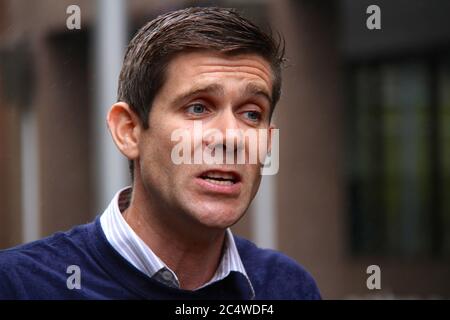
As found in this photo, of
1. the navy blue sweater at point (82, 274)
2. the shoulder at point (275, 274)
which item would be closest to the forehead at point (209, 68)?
the navy blue sweater at point (82, 274)

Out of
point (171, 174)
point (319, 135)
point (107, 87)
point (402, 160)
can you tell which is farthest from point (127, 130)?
point (402, 160)

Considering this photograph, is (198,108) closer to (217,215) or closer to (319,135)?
(217,215)

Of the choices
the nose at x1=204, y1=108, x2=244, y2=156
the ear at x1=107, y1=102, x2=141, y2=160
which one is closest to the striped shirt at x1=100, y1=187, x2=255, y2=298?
the ear at x1=107, y1=102, x2=141, y2=160

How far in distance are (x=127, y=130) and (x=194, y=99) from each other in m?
0.16

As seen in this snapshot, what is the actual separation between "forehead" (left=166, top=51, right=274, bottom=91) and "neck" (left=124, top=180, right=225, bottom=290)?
27 centimetres

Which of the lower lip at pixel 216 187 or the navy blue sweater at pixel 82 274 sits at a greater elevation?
the lower lip at pixel 216 187

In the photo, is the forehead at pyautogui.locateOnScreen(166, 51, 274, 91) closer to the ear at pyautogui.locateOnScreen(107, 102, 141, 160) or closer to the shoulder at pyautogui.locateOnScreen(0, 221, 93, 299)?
the ear at pyautogui.locateOnScreen(107, 102, 141, 160)

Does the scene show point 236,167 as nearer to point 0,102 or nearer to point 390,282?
point 0,102

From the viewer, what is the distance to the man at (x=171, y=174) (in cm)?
178

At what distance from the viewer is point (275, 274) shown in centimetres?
212

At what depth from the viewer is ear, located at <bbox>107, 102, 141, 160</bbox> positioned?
185 centimetres

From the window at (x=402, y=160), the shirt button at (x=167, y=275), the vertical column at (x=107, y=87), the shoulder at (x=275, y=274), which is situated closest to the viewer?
the shirt button at (x=167, y=275)

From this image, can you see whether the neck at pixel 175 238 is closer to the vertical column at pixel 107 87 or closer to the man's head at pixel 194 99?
the man's head at pixel 194 99

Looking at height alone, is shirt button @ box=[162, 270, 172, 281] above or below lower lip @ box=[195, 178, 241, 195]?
below
